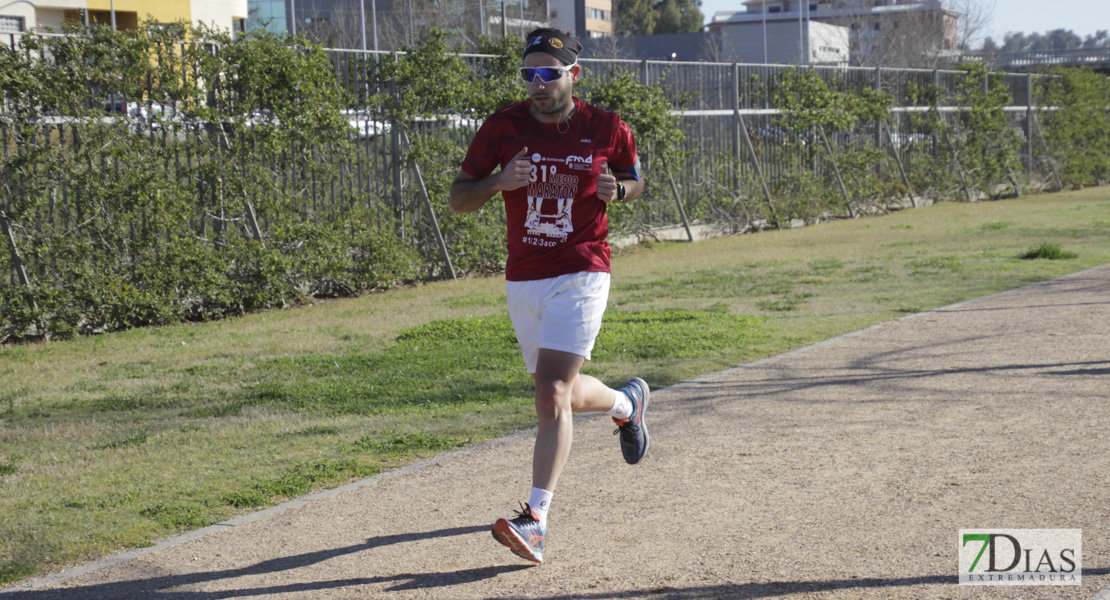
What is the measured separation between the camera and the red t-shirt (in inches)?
176

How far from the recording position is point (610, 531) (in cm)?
451

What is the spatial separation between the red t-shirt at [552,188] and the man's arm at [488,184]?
0.22 ft

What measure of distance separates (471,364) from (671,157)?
9.28m

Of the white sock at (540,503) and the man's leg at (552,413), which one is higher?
the man's leg at (552,413)

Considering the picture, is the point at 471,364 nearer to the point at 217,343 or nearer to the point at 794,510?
the point at 217,343

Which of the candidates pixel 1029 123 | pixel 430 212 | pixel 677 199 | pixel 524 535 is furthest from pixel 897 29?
pixel 524 535

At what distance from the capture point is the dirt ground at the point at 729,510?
3.98 metres

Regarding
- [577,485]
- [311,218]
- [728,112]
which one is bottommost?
[577,485]

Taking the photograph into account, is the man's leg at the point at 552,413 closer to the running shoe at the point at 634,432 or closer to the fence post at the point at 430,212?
the running shoe at the point at 634,432

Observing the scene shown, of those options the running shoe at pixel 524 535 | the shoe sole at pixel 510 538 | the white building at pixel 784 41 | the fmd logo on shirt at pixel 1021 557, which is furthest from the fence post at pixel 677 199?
the white building at pixel 784 41

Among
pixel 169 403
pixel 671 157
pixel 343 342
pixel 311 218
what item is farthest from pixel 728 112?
pixel 169 403

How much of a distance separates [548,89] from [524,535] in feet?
5.71

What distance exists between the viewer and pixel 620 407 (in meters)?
5.06

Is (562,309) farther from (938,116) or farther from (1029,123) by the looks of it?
(1029,123)
